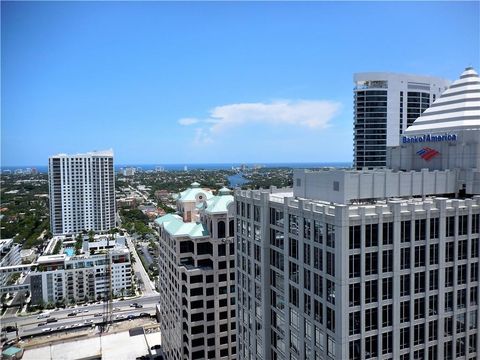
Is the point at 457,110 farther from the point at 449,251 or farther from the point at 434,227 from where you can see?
the point at 449,251

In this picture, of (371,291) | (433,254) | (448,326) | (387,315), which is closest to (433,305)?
(448,326)

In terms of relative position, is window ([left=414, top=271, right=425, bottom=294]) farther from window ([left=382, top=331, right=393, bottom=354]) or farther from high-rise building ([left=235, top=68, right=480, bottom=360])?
window ([left=382, top=331, right=393, bottom=354])

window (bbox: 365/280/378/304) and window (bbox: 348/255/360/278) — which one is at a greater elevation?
window (bbox: 348/255/360/278)

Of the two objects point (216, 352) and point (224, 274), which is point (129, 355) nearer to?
point (216, 352)

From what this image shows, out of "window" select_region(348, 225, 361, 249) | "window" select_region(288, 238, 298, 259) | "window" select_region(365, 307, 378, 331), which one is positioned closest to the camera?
"window" select_region(348, 225, 361, 249)

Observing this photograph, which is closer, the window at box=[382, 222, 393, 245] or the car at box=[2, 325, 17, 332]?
the window at box=[382, 222, 393, 245]

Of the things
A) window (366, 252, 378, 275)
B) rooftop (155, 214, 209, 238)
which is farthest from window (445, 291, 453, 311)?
rooftop (155, 214, 209, 238)

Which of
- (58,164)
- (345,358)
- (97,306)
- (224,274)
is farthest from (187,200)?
(58,164)
